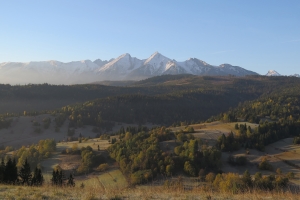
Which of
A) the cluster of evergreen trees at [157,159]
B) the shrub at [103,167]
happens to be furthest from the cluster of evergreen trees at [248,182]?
the shrub at [103,167]

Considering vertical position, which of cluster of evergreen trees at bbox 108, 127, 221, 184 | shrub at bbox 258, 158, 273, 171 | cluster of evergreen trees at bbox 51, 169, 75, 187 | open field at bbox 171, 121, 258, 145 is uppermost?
cluster of evergreen trees at bbox 51, 169, 75, 187

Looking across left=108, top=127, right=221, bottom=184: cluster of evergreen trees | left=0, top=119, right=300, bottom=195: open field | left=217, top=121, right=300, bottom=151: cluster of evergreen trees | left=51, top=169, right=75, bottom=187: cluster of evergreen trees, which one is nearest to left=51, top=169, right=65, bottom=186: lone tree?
left=51, top=169, right=75, bottom=187: cluster of evergreen trees

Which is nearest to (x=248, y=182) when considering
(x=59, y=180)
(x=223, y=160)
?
(x=223, y=160)

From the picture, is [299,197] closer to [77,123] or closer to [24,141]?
[24,141]

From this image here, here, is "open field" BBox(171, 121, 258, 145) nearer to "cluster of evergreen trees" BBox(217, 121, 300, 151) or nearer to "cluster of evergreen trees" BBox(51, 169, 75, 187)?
"cluster of evergreen trees" BBox(217, 121, 300, 151)

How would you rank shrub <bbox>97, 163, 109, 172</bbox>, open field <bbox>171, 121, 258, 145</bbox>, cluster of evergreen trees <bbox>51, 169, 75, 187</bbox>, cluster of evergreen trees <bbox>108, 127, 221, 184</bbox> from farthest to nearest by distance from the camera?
open field <bbox>171, 121, 258, 145</bbox>
shrub <bbox>97, 163, 109, 172</bbox>
cluster of evergreen trees <bbox>108, 127, 221, 184</bbox>
cluster of evergreen trees <bbox>51, 169, 75, 187</bbox>

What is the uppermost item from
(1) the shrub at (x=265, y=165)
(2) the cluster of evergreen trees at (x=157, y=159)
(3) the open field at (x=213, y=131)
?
(3) the open field at (x=213, y=131)

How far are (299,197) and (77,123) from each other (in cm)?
18488

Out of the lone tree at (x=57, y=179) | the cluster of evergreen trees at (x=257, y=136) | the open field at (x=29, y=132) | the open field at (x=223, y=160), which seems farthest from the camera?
the open field at (x=29, y=132)

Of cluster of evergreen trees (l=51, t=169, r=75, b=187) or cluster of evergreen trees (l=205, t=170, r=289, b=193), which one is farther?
cluster of evergreen trees (l=205, t=170, r=289, b=193)

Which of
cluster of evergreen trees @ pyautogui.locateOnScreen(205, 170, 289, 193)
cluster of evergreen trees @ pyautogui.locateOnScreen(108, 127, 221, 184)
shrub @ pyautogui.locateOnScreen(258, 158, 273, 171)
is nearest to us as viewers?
cluster of evergreen trees @ pyautogui.locateOnScreen(205, 170, 289, 193)

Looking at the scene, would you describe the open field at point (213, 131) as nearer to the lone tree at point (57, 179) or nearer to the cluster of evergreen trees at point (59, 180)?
the cluster of evergreen trees at point (59, 180)

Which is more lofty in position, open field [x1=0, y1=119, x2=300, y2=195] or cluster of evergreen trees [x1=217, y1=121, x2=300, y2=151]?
cluster of evergreen trees [x1=217, y1=121, x2=300, y2=151]

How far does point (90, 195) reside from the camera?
1442cm
